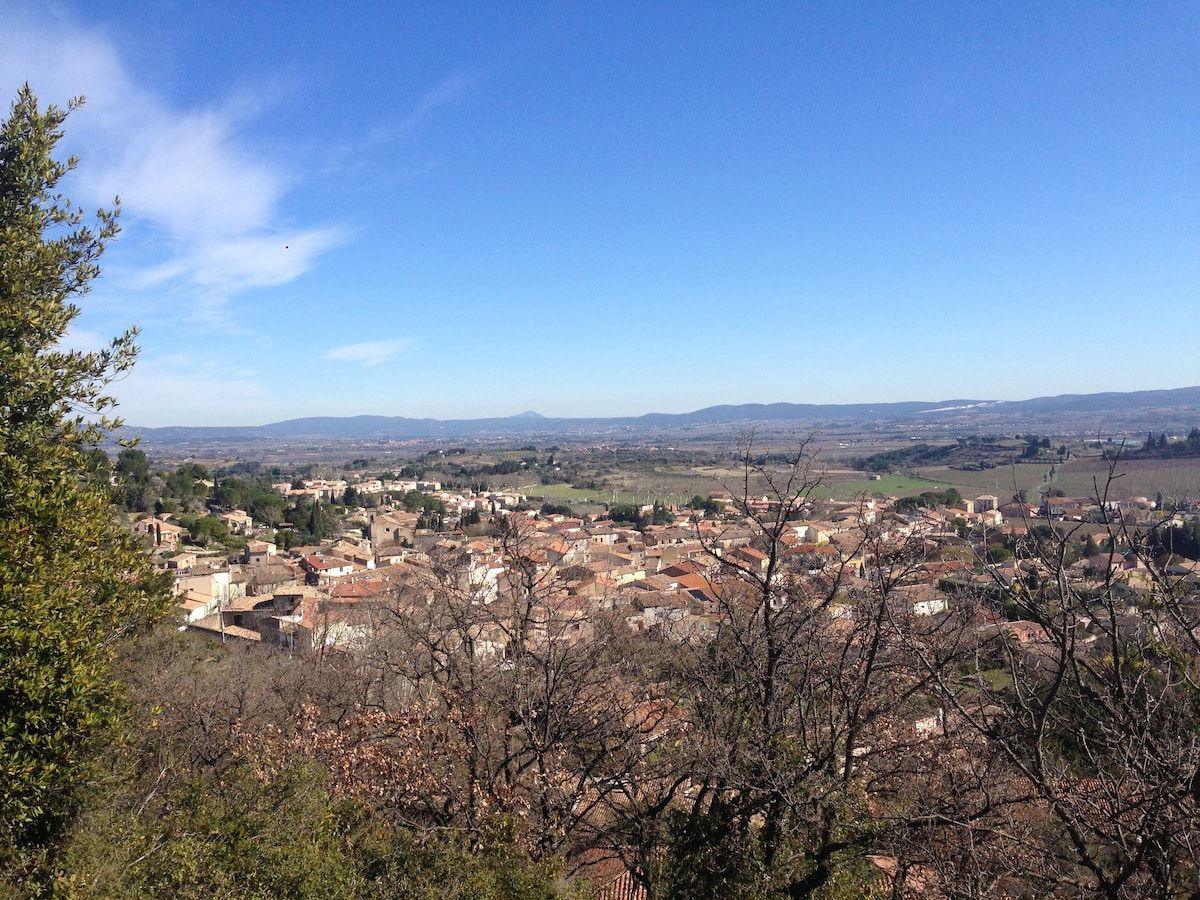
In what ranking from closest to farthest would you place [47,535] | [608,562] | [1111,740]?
[1111,740]
[47,535]
[608,562]

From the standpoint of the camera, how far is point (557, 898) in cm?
504

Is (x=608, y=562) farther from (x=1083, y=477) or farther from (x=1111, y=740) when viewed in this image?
(x=1083, y=477)

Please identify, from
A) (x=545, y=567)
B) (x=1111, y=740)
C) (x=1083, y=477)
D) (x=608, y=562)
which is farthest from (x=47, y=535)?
(x=1083, y=477)

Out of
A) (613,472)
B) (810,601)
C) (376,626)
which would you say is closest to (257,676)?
(376,626)

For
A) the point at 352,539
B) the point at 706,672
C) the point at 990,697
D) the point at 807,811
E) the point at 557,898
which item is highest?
the point at 990,697

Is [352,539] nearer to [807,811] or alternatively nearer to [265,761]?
[265,761]

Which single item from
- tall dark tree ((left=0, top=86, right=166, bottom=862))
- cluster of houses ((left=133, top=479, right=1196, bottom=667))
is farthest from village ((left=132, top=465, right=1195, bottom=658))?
tall dark tree ((left=0, top=86, right=166, bottom=862))

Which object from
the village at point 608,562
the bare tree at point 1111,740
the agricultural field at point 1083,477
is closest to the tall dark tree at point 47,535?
the village at point 608,562

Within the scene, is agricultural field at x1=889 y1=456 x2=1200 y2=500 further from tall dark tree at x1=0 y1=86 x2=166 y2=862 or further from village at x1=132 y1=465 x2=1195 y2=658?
tall dark tree at x1=0 y1=86 x2=166 y2=862

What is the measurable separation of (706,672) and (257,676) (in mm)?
9670

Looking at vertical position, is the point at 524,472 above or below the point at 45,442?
below

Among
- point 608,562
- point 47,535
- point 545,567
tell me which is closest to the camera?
point 47,535

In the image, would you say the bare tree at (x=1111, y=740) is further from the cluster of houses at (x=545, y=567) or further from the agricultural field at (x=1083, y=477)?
the agricultural field at (x=1083, y=477)

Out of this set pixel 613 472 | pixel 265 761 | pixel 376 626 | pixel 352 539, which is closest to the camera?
pixel 265 761
